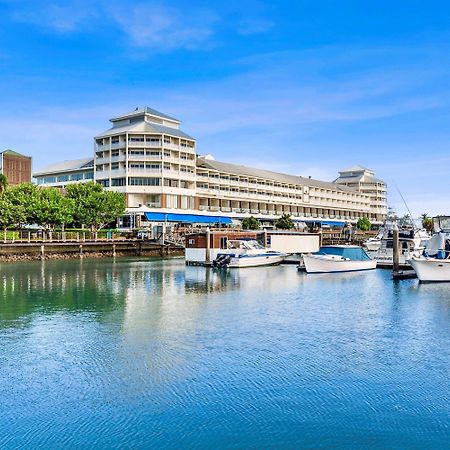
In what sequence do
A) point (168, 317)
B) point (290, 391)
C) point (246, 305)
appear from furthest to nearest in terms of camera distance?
point (246, 305) < point (168, 317) < point (290, 391)

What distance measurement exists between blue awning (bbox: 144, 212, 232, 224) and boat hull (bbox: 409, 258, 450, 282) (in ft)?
185

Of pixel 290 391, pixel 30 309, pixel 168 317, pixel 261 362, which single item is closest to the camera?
pixel 290 391

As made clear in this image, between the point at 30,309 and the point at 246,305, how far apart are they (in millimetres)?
11750

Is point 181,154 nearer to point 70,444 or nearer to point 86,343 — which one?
point 86,343

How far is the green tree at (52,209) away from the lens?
244ft

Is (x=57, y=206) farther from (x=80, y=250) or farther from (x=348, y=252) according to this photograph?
(x=348, y=252)

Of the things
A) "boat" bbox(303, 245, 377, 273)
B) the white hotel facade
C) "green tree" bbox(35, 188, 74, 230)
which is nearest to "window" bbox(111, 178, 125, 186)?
the white hotel facade

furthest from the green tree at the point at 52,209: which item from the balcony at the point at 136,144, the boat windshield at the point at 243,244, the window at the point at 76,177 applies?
the window at the point at 76,177

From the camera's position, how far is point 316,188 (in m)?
140

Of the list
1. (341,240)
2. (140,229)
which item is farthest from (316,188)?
(140,229)

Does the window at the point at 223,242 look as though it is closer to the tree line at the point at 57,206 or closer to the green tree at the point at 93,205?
the tree line at the point at 57,206

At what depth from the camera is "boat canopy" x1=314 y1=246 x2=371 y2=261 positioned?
53031mm

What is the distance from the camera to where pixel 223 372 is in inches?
659

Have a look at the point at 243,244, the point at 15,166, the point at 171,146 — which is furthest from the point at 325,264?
the point at 15,166
